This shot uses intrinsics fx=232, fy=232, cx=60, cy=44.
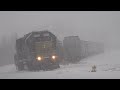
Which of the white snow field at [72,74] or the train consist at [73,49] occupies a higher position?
the train consist at [73,49]

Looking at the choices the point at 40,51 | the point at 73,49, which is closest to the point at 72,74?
the point at 40,51

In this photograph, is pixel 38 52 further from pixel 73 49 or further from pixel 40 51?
pixel 73 49

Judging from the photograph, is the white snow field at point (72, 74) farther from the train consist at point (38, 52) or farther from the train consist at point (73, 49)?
the train consist at point (73, 49)

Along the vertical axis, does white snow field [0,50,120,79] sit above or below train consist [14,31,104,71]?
below

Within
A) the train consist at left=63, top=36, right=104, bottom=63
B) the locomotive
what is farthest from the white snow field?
the train consist at left=63, top=36, right=104, bottom=63

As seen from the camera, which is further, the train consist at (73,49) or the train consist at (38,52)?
the train consist at (73,49)

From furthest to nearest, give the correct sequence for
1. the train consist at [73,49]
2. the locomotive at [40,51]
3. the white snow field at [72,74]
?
the train consist at [73,49], the locomotive at [40,51], the white snow field at [72,74]

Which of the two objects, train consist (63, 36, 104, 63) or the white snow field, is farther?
train consist (63, 36, 104, 63)

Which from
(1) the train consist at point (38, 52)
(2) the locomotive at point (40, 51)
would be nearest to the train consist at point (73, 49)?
(1) the train consist at point (38, 52)

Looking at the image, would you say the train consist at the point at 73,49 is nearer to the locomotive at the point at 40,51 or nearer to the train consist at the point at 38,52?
the train consist at the point at 38,52

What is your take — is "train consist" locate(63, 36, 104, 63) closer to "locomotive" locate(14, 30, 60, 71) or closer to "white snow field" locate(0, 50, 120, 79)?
"white snow field" locate(0, 50, 120, 79)

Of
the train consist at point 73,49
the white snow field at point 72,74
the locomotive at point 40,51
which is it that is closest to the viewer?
the white snow field at point 72,74

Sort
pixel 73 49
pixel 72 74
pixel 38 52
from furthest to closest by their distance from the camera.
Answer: pixel 73 49
pixel 38 52
pixel 72 74
